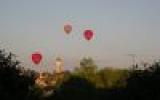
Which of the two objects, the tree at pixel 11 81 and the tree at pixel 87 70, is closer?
the tree at pixel 11 81

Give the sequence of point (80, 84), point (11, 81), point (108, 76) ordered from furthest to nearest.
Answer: point (108, 76), point (80, 84), point (11, 81)

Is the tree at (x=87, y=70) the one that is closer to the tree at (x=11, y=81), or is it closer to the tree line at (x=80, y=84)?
Answer: the tree line at (x=80, y=84)

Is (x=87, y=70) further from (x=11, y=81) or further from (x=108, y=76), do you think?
(x=11, y=81)

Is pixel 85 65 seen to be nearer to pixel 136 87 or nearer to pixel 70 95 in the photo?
pixel 70 95

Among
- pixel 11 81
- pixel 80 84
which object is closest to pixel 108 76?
pixel 80 84

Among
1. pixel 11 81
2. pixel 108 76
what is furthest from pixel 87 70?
pixel 11 81

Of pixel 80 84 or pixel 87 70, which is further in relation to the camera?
pixel 87 70

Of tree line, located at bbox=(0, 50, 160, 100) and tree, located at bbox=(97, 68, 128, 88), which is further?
tree, located at bbox=(97, 68, 128, 88)

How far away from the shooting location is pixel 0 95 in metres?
21.7

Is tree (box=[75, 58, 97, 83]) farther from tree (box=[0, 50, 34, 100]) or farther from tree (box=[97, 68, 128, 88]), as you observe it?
tree (box=[0, 50, 34, 100])

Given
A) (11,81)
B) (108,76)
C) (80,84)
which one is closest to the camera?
(11,81)

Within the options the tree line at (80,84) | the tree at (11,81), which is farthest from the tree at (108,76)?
the tree at (11,81)

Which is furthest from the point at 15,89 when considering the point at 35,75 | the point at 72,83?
the point at 72,83

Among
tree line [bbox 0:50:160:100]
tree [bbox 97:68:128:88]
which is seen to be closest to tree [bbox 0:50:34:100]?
tree line [bbox 0:50:160:100]
